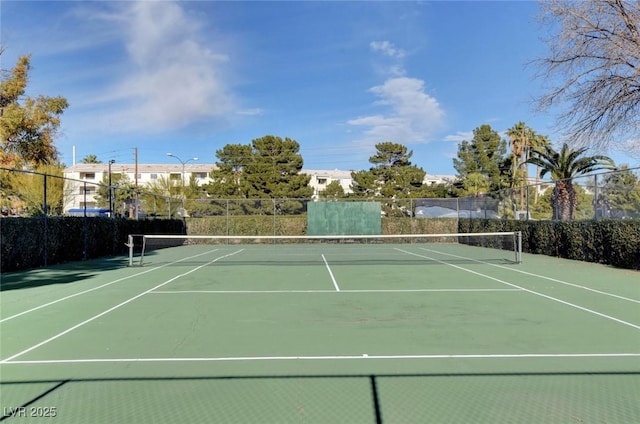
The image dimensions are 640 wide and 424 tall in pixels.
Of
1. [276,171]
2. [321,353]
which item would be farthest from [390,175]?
[321,353]

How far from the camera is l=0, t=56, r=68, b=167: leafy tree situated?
24.3m

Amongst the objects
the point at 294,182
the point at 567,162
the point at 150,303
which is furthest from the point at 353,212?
the point at 150,303

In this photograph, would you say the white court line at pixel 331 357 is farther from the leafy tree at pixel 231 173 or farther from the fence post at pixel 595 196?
the leafy tree at pixel 231 173

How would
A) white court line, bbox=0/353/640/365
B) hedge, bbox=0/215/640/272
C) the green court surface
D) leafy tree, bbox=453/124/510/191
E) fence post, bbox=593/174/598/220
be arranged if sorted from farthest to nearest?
leafy tree, bbox=453/124/510/191 < fence post, bbox=593/174/598/220 < hedge, bbox=0/215/640/272 < white court line, bbox=0/353/640/365 < the green court surface

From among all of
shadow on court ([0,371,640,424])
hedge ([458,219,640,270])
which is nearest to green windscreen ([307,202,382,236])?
hedge ([458,219,640,270])

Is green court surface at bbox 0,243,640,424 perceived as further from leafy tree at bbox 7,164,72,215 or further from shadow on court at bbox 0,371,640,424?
leafy tree at bbox 7,164,72,215

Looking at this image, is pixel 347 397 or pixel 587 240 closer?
pixel 347 397

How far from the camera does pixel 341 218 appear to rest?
29938 mm

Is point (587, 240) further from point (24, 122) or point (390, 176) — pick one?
point (390, 176)

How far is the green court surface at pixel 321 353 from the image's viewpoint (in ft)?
12.6

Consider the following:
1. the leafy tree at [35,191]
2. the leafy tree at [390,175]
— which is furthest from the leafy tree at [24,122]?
the leafy tree at [390,175]

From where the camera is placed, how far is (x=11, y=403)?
3.97 m

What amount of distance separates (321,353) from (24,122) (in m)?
26.3

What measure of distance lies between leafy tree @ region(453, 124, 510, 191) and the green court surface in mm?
49673
